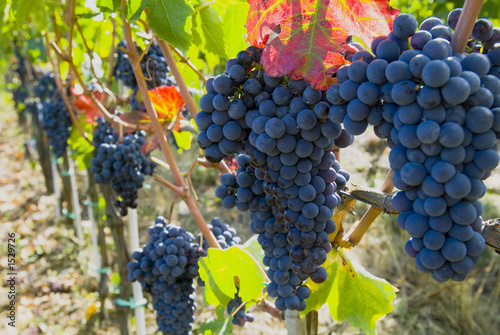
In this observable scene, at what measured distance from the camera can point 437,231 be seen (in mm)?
584

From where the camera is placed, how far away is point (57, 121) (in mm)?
3311

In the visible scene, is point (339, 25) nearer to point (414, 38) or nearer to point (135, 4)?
point (414, 38)

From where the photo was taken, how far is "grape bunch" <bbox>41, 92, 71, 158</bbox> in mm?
3229

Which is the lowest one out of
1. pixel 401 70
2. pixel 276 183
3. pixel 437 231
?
pixel 437 231

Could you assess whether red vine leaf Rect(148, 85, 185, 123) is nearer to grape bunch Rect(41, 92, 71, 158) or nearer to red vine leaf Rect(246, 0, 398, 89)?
red vine leaf Rect(246, 0, 398, 89)

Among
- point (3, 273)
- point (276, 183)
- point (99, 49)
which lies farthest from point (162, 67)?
point (3, 273)

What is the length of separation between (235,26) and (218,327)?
39.3 inches

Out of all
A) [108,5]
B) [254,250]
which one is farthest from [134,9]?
[254,250]

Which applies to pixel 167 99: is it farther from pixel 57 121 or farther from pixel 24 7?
pixel 57 121

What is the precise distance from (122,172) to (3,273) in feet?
10.7

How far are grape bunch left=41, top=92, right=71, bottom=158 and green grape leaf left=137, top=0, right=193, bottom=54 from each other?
2.50m

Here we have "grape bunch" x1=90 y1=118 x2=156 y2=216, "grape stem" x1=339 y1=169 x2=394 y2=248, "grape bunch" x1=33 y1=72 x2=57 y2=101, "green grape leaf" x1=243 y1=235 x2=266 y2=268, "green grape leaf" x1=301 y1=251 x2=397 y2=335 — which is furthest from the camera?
"grape bunch" x1=33 y1=72 x2=57 y2=101

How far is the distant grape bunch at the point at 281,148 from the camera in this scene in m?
0.74

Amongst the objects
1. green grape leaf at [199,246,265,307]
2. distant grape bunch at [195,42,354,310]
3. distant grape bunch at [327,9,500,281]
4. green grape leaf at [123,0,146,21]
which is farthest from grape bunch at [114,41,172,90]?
distant grape bunch at [327,9,500,281]
